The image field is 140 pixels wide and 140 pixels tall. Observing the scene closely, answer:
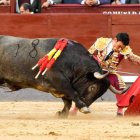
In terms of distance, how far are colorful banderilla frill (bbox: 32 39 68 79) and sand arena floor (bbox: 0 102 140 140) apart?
575mm

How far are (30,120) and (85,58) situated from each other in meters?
1.04

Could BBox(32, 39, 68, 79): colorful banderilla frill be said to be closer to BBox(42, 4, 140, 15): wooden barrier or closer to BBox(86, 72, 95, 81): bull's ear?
BBox(86, 72, 95, 81): bull's ear

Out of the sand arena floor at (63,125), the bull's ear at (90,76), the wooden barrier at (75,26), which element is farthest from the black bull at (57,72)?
the wooden barrier at (75,26)

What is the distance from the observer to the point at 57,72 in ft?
33.4

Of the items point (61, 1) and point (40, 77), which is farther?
point (61, 1)

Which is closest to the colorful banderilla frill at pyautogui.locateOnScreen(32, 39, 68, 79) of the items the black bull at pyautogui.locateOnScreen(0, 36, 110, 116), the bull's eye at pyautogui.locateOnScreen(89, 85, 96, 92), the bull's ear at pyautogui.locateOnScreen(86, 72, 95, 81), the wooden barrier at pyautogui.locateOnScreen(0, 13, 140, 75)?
the black bull at pyautogui.locateOnScreen(0, 36, 110, 116)

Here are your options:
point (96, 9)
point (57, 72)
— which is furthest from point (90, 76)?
point (96, 9)

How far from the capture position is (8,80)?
10.4m

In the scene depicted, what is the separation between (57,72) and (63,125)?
3.58ft

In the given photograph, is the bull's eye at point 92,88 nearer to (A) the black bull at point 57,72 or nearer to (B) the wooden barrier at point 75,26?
(A) the black bull at point 57,72

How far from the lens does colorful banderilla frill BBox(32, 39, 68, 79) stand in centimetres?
1013

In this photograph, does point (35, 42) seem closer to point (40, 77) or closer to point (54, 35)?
point (40, 77)

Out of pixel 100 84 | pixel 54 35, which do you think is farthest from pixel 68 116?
pixel 54 35

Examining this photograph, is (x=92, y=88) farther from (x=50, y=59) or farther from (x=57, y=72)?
(x=50, y=59)
